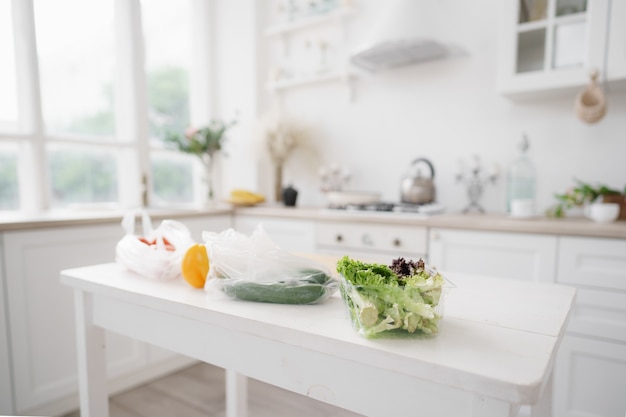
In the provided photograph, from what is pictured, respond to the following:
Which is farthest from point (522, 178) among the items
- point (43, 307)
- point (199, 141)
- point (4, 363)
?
point (4, 363)

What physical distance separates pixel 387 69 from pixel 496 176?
3.44 feet

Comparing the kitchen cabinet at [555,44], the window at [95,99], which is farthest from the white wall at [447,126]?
the window at [95,99]

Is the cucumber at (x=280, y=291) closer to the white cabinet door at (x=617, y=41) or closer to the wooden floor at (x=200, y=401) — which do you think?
the wooden floor at (x=200, y=401)

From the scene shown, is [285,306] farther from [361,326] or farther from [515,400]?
[515,400]

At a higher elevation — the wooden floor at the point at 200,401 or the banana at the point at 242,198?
the banana at the point at 242,198

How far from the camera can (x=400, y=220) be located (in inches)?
78.6

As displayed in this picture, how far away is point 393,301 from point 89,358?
93cm

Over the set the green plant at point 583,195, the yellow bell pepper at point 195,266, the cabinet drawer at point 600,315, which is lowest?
the cabinet drawer at point 600,315

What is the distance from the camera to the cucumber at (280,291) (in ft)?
2.57

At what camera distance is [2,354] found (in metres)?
1.60

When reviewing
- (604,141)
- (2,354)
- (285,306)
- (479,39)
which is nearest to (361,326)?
(285,306)

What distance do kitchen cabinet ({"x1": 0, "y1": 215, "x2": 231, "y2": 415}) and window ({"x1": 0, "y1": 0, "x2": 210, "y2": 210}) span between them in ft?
2.12

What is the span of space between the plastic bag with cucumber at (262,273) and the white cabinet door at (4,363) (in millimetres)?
1305

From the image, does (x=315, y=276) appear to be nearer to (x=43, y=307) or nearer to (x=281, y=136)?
(x=43, y=307)
